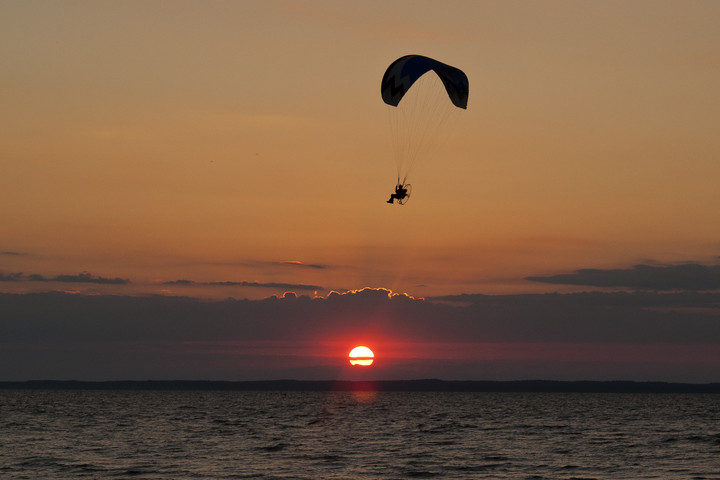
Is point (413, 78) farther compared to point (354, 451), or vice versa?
point (354, 451)

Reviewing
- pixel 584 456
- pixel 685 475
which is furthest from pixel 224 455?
pixel 685 475

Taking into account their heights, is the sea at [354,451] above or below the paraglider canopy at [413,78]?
below

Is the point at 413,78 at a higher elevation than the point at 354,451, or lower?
higher

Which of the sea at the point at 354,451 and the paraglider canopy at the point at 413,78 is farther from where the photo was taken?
the sea at the point at 354,451

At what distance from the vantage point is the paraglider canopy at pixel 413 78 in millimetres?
45312

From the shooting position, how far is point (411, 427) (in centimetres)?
9025

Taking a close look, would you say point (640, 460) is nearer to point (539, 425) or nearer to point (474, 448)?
point (474, 448)

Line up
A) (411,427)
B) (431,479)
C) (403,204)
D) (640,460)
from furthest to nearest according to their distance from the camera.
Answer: (411,427) → (640,460) → (431,479) → (403,204)

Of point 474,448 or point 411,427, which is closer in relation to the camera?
point 474,448

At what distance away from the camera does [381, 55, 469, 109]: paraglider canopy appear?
149 ft

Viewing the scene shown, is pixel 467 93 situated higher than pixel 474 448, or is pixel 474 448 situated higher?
pixel 467 93

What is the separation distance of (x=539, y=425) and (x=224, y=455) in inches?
1869

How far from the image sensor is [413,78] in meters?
45.2

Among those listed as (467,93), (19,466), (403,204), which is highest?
(467,93)
